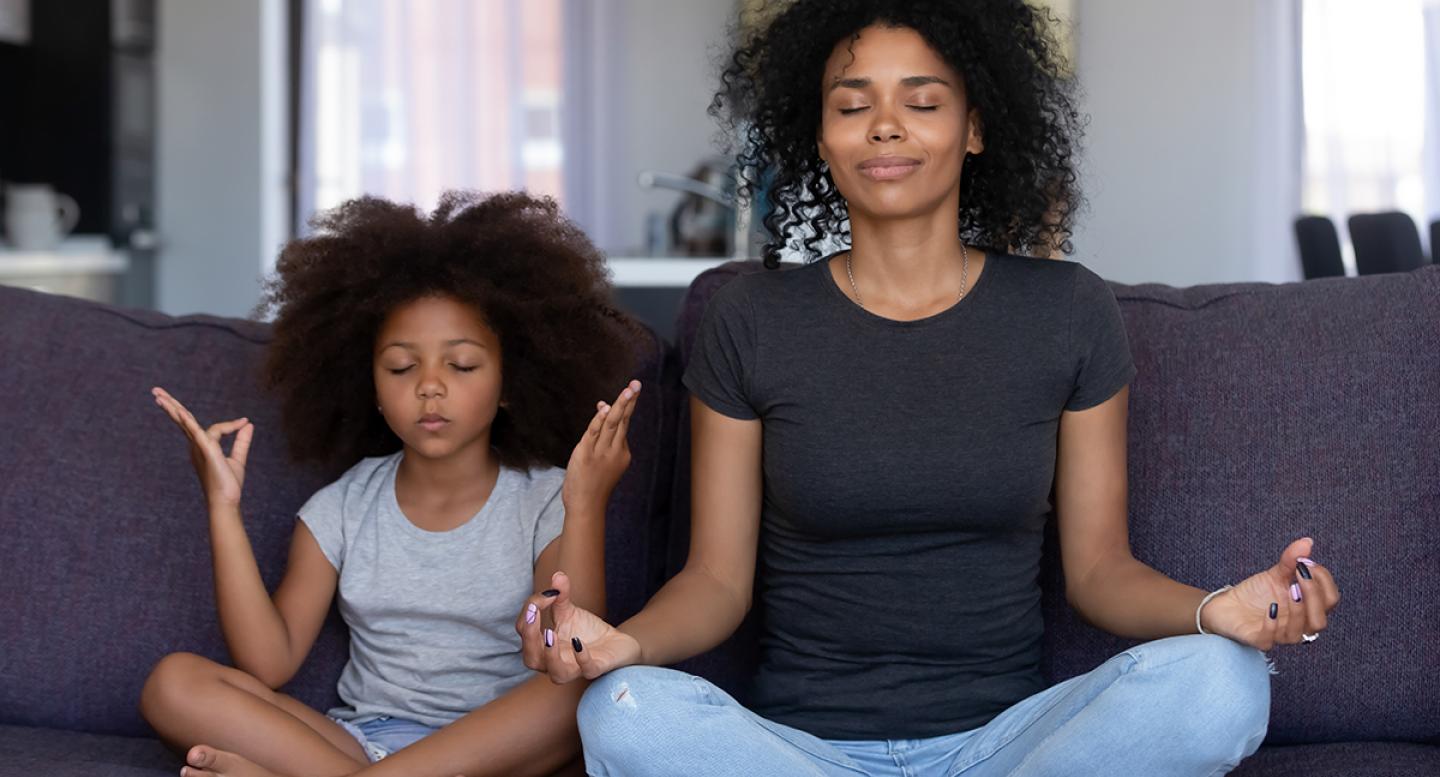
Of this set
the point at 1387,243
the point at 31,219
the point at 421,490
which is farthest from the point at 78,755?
the point at 31,219

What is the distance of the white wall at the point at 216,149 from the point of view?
5496 mm

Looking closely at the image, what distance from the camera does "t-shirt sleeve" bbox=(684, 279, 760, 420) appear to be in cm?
162

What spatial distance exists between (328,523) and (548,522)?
0.26 metres

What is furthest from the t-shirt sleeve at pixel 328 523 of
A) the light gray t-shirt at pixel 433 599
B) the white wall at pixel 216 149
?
the white wall at pixel 216 149

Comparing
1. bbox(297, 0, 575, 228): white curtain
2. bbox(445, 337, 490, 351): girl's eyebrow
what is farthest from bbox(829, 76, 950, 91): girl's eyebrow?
bbox(297, 0, 575, 228): white curtain

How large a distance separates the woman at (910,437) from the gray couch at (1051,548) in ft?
0.51

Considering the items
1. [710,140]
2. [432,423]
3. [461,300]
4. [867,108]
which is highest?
[710,140]

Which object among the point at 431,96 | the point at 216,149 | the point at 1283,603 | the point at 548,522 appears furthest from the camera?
the point at 431,96

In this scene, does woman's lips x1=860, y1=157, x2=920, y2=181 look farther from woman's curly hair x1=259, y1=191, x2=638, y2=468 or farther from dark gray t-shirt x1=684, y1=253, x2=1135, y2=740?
woman's curly hair x1=259, y1=191, x2=638, y2=468

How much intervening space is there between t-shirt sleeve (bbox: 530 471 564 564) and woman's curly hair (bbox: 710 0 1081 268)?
0.37 m

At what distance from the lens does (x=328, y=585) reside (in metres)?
1.76

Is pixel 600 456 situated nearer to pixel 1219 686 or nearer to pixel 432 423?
pixel 432 423

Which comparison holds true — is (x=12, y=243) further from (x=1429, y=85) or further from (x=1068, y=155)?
(x=1429, y=85)

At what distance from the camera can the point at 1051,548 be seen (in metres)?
1.70
